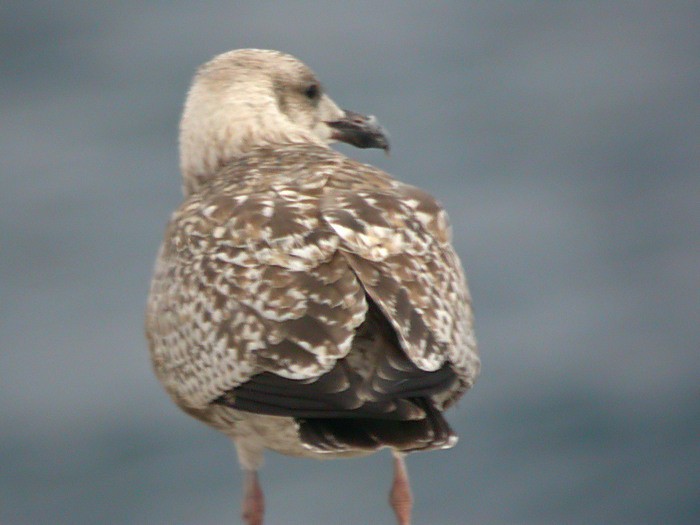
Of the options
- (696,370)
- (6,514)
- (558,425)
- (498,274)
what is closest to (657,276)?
(696,370)

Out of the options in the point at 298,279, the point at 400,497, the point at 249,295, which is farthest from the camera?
the point at 400,497

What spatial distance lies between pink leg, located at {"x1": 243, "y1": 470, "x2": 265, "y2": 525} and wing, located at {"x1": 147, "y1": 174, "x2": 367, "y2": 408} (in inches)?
45.1

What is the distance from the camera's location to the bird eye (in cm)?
1373

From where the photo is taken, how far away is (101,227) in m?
41.1

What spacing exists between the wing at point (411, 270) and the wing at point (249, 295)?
0.12 metres

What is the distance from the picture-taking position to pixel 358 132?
14.0 metres

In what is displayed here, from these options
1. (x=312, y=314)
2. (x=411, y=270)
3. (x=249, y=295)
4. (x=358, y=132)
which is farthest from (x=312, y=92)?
(x=312, y=314)

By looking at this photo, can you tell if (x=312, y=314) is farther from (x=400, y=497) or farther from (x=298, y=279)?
(x=400, y=497)

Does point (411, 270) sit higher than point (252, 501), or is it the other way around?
point (411, 270)

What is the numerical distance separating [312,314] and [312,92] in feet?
12.6

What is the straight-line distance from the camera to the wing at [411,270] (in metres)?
10.4

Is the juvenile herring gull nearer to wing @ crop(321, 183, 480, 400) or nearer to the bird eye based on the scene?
wing @ crop(321, 183, 480, 400)

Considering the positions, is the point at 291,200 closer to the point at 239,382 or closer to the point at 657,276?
the point at 239,382

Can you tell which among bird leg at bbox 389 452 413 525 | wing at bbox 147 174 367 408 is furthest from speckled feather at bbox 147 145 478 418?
bird leg at bbox 389 452 413 525
